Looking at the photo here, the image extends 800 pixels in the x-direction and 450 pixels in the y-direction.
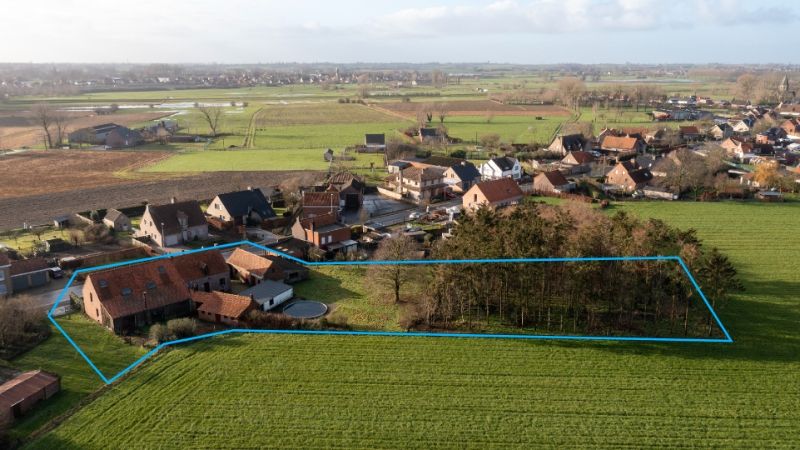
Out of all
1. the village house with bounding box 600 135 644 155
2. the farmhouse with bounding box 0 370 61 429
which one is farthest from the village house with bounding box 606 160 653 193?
the farmhouse with bounding box 0 370 61 429

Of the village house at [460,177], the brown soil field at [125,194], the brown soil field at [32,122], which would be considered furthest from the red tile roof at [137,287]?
the brown soil field at [32,122]

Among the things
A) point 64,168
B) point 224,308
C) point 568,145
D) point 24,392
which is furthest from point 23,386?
point 568,145

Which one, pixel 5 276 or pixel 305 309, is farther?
pixel 5 276

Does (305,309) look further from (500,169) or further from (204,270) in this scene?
(500,169)

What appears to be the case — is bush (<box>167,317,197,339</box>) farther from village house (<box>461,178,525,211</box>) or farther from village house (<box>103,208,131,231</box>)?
village house (<box>461,178,525,211</box>)

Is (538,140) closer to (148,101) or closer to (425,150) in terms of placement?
(425,150)
